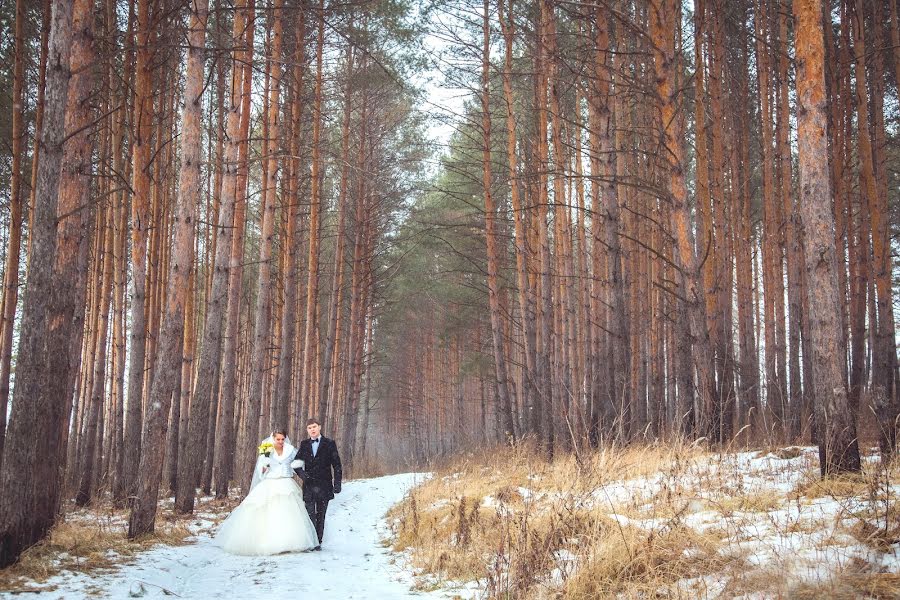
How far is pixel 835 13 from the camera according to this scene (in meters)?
14.0

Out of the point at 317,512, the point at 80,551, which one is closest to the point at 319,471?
the point at 317,512

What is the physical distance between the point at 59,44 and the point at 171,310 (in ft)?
9.67

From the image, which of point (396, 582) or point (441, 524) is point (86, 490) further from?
point (396, 582)

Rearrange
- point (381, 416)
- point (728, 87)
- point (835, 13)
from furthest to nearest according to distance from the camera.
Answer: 1. point (381, 416)
2. point (728, 87)
3. point (835, 13)

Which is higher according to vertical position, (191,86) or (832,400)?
(191,86)

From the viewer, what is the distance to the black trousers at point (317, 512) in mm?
7496

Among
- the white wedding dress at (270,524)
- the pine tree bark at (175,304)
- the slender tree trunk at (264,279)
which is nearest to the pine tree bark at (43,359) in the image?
the pine tree bark at (175,304)

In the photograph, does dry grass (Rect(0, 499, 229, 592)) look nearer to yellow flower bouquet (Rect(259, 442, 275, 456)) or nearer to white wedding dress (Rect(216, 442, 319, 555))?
white wedding dress (Rect(216, 442, 319, 555))

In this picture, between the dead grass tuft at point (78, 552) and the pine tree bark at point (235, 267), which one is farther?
the pine tree bark at point (235, 267)

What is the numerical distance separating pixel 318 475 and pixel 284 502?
627 mm

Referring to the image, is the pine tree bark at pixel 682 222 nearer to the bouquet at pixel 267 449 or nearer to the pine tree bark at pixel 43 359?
the bouquet at pixel 267 449

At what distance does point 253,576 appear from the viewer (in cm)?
545

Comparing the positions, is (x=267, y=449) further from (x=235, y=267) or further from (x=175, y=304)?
(x=235, y=267)

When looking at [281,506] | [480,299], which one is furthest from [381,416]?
[281,506]
